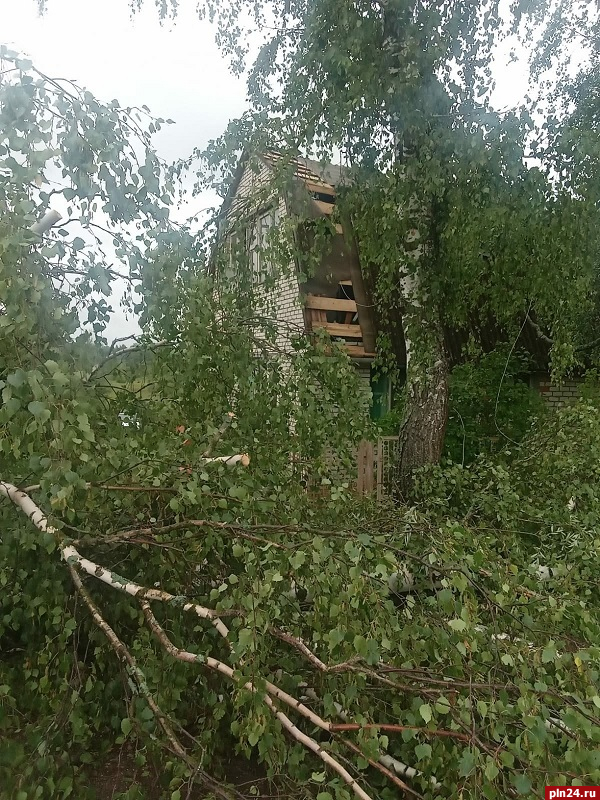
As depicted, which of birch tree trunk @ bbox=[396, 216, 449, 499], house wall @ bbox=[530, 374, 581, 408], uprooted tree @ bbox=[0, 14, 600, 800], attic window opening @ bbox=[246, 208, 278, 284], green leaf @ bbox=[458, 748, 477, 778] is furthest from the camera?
house wall @ bbox=[530, 374, 581, 408]

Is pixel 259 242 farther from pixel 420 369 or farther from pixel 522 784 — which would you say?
pixel 522 784

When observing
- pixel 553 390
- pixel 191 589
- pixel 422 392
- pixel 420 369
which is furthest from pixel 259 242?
pixel 553 390

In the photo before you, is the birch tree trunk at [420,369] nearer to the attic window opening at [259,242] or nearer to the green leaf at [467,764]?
the attic window opening at [259,242]

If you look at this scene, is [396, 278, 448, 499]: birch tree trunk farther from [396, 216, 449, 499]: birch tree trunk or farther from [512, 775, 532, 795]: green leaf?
[512, 775, 532, 795]: green leaf

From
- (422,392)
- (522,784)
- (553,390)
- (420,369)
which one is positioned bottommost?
(522,784)

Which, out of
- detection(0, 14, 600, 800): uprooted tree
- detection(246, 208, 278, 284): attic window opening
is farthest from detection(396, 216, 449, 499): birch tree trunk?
detection(0, 14, 600, 800): uprooted tree

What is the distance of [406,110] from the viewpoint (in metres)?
4.02

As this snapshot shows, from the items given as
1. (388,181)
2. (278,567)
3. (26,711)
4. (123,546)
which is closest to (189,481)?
(123,546)

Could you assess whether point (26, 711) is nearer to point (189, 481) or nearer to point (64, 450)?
point (189, 481)

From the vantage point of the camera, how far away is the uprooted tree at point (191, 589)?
4.17 ft

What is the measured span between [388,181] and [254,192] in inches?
39.9

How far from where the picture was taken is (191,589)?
1987 mm

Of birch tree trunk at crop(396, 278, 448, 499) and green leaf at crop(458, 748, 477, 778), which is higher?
birch tree trunk at crop(396, 278, 448, 499)

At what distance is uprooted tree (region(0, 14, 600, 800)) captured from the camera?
4.17 feet
